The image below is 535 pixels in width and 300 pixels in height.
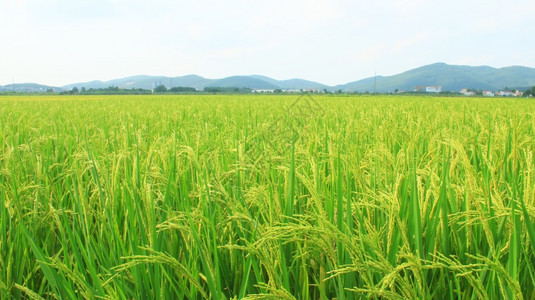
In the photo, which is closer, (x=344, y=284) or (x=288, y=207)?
(x=344, y=284)

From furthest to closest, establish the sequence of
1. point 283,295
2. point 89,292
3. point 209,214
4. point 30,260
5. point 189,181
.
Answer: point 189,181, point 30,260, point 209,214, point 89,292, point 283,295

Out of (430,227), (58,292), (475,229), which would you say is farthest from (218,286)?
(475,229)

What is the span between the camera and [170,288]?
972mm

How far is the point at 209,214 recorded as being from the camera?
112cm

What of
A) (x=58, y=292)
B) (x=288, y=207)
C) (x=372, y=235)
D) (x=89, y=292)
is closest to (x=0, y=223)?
(x=58, y=292)

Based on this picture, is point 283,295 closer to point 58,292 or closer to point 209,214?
point 209,214

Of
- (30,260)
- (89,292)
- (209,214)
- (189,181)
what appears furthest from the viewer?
(189,181)

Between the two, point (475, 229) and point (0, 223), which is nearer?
point (475, 229)

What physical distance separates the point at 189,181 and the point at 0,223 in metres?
0.81

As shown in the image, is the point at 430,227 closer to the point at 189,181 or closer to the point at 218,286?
the point at 218,286

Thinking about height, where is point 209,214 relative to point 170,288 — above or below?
above

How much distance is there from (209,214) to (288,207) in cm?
29

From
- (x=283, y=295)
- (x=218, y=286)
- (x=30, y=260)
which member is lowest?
(x=30, y=260)

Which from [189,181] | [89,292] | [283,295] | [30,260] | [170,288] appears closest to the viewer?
[283,295]
